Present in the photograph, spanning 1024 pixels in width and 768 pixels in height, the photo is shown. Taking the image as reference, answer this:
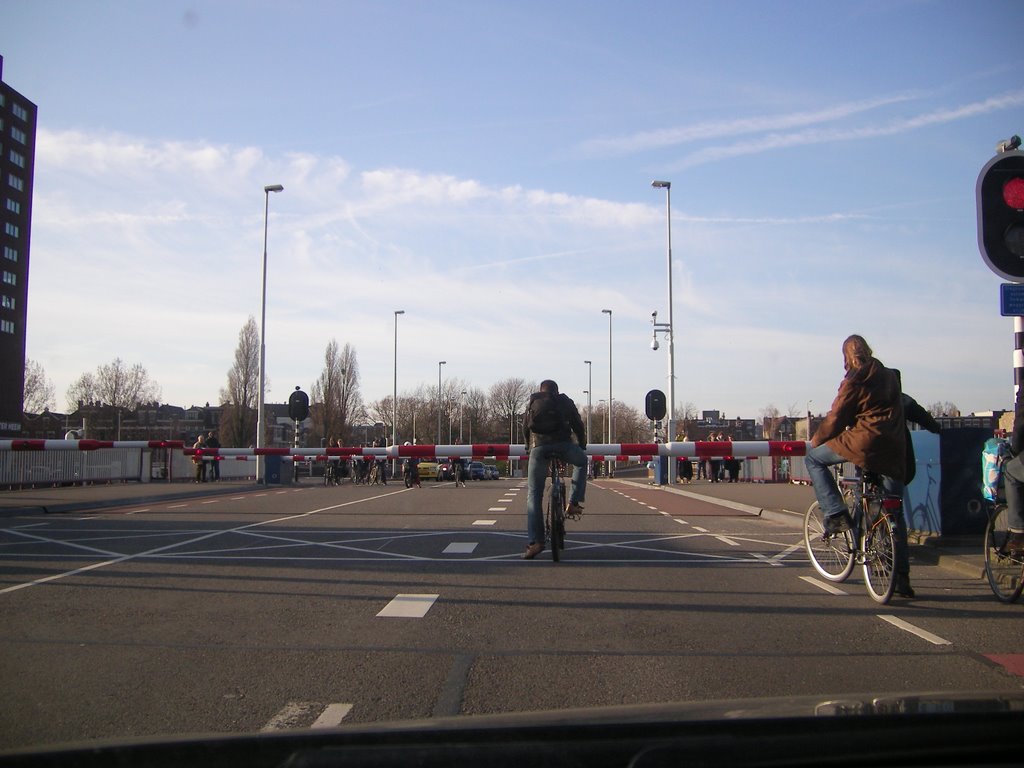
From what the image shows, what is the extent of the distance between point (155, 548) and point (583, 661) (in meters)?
6.83

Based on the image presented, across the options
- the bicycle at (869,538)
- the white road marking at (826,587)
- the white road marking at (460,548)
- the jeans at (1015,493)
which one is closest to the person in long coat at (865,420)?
the bicycle at (869,538)

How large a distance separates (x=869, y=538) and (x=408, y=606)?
12.4 feet

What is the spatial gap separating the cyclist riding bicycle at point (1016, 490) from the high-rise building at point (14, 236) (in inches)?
3375

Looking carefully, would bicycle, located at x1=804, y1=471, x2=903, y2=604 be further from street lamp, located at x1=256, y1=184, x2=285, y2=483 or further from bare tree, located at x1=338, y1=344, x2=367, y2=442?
bare tree, located at x1=338, y1=344, x2=367, y2=442

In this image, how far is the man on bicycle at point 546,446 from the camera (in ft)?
30.2

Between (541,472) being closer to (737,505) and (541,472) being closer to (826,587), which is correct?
(826,587)

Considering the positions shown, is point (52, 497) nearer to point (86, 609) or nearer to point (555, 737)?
point (86, 609)

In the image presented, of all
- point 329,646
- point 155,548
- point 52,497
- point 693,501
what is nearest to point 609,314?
point 693,501

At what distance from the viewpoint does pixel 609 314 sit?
6047 cm

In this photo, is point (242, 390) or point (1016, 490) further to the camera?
point (242, 390)

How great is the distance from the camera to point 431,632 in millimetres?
5879

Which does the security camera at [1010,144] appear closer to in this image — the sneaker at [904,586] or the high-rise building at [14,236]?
the sneaker at [904,586]

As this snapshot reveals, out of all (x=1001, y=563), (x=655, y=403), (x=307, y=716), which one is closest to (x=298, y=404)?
(x=655, y=403)

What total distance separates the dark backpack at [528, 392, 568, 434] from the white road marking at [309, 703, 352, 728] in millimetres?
5240
